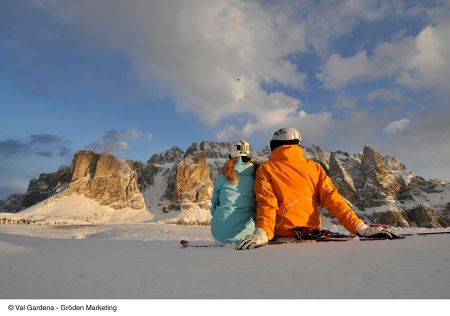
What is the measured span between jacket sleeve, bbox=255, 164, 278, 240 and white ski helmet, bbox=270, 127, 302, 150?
1.78ft

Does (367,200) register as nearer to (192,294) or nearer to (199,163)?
(199,163)

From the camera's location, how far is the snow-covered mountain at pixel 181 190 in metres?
120

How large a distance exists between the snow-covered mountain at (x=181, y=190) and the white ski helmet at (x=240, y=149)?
103 meters

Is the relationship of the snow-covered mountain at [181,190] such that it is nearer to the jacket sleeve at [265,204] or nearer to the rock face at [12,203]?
the rock face at [12,203]

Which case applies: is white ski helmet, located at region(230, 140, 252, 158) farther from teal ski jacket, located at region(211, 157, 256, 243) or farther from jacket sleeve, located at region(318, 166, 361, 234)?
jacket sleeve, located at region(318, 166, 361, 234)

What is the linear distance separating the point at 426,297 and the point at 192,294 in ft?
5.28

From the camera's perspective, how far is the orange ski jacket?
538cm

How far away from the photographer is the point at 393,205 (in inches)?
4995

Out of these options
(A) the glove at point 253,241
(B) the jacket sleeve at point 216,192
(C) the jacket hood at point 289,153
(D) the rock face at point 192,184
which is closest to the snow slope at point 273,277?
(A) the glove at point 253,241

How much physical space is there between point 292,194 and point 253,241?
114 centimetres

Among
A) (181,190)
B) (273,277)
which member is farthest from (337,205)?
(181,190)

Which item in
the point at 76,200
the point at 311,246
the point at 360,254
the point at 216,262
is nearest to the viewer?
the point at 360,254

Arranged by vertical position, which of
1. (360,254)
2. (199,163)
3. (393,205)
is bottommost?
(360,254)

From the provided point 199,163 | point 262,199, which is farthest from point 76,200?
point 262,199
